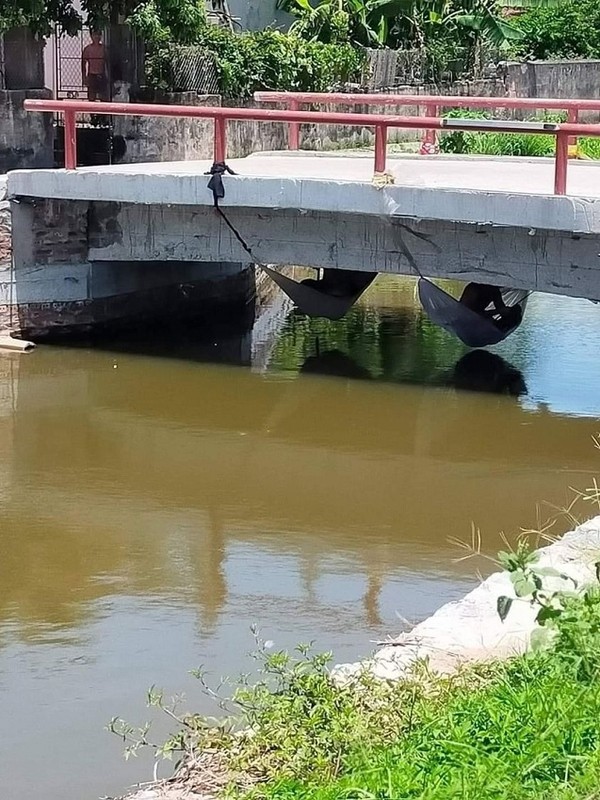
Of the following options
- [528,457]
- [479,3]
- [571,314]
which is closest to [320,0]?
[479,3]

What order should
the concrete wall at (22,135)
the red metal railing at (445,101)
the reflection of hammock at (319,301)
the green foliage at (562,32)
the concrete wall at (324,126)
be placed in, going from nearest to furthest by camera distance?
the red metal railing at (445,101)
the reflection of hammock at (319,301)
the concrete wall at (22,135)
the concrete wall at (324,126)
the green foliage at (562,32)

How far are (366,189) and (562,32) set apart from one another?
22143 mm

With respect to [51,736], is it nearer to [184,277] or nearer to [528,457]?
[528,457]

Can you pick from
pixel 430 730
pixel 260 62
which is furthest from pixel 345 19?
pixel 430 730

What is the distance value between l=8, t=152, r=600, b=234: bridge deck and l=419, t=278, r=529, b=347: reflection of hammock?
3.38 feet

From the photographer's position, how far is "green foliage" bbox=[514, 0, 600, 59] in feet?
103

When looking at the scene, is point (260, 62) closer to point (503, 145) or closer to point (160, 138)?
point (160, 138)

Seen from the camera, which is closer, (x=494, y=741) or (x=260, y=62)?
(x=494, y=741)

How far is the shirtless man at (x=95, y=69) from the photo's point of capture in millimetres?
15812

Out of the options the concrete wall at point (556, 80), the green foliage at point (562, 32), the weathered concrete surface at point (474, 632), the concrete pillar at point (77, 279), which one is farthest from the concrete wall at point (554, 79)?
the weathered concrete surface at point (474, 632)

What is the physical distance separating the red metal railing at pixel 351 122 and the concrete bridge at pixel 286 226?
28mm

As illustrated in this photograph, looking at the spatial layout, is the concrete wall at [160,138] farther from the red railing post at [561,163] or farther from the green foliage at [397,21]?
the green foliage at [397,21]

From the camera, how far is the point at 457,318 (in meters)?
12.5

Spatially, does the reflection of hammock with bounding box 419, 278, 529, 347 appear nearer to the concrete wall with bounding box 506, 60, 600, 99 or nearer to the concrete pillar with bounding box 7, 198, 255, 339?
the concrete pillar with bounding box 7, 198, 255, 339
